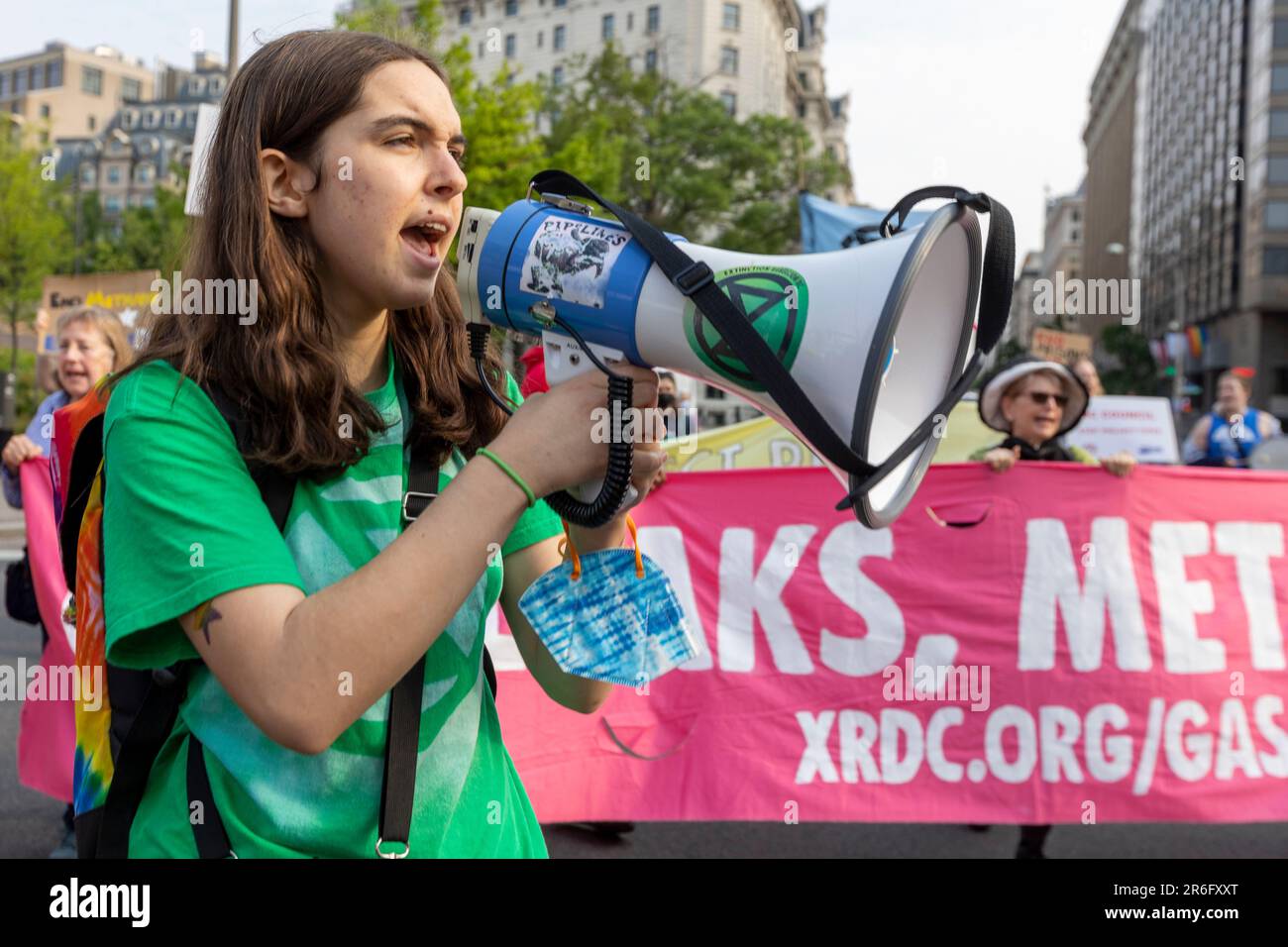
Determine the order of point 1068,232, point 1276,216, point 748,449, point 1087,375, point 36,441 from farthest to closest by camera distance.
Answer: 1. point 1068,232
2. point 1276,216
3. point 1087,375
4. point 748,449
5. point 36,441

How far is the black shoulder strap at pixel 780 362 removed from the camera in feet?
3.76

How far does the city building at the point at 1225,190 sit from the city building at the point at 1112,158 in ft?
39.8

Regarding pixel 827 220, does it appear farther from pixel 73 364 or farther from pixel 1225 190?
pixel 1225 190

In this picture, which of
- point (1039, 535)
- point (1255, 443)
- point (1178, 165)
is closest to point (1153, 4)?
point (1178, 165)

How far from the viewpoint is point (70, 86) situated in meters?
95.3

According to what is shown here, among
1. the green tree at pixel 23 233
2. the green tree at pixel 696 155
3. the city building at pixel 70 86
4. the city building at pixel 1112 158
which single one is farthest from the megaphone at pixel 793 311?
the city building at pixel 70 86

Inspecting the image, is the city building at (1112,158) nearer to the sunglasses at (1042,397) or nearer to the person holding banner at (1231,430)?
the person holding banner at (1231,430)

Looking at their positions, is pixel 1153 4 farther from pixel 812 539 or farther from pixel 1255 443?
pixel 812 539

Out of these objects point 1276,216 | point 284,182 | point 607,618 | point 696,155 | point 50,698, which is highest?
point 1276,216

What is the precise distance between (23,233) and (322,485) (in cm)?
2916

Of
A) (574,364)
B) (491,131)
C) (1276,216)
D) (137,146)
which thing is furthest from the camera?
(137,146)

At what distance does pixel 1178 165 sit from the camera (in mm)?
71312

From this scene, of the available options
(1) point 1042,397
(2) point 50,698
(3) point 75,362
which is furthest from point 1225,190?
(2) point 50,698

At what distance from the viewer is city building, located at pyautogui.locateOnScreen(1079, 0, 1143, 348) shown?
9388 centimetres
